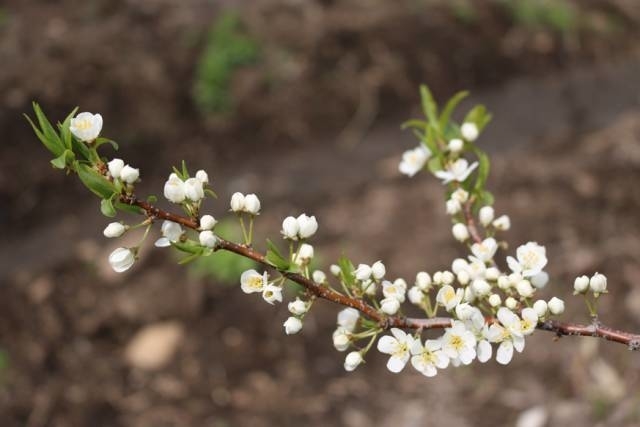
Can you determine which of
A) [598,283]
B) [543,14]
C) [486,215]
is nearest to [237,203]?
[486,215]

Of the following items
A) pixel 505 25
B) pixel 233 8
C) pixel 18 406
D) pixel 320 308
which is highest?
pixel 505 25

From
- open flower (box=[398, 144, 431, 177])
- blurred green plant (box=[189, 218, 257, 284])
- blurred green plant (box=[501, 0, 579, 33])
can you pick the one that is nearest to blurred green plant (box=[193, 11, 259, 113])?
blurred green plant (box=[189, 218, 257, 284])

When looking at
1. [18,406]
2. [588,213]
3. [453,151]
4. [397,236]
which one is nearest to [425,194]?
[397,236]

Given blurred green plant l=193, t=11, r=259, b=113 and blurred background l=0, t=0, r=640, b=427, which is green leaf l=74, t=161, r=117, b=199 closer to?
blurred background l=0, t=0, r=640, b=427

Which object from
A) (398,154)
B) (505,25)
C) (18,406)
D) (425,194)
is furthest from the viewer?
(505,25)

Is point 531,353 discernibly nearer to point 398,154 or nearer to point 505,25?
point 398,154

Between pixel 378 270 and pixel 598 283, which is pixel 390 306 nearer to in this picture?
pixel 378 270
